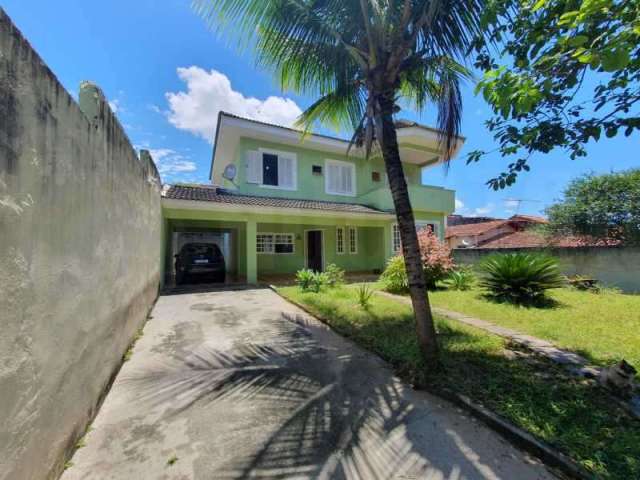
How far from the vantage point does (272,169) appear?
1359 centimetres

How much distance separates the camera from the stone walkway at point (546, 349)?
3557 millimetres

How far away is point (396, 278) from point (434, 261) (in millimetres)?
1472

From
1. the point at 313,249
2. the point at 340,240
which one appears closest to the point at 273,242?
the point at 313,249

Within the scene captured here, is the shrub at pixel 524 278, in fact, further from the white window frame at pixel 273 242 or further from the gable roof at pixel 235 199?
the white window frame at pixel 273 242

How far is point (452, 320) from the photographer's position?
240 inches

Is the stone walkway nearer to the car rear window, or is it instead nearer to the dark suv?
the dark suv

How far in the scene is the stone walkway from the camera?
356 centimetres

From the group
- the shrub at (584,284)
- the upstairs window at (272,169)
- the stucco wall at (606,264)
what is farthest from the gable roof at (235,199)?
the stucco wall at (606,264)

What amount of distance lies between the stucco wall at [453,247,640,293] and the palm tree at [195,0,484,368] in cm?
1024

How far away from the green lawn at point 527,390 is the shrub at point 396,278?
3.56m

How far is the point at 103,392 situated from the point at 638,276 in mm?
14994

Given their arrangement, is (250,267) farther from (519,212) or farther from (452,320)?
(519,212)

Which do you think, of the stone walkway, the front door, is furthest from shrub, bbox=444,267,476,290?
the front door

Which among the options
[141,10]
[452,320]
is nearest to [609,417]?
[452,320]
